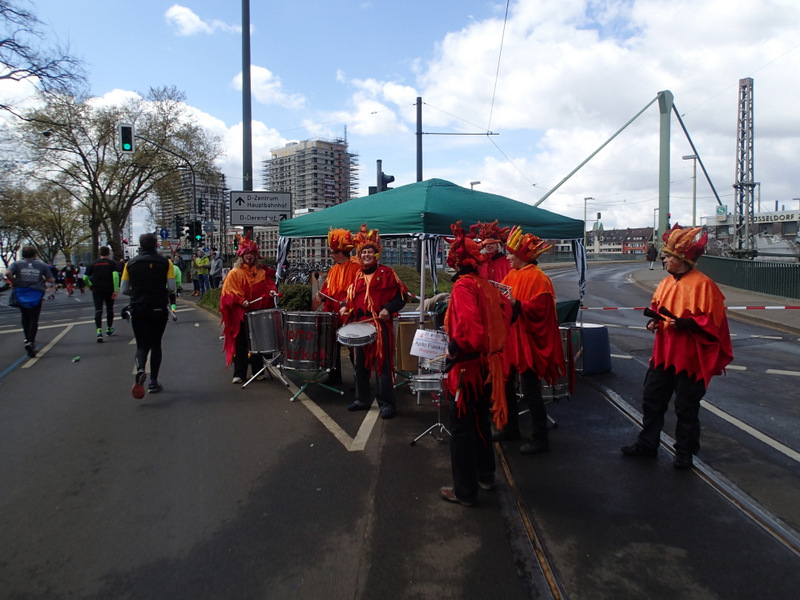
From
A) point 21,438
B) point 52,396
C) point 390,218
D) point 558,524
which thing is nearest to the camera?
point 558,524

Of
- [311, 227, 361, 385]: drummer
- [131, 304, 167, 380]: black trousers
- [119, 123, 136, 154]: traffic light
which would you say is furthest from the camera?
[119, 123, 136, 154]: traffic light

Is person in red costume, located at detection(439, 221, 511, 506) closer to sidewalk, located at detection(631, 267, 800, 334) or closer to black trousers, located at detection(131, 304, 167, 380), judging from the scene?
black trousers, located at detection(131, 304, 167, 380)

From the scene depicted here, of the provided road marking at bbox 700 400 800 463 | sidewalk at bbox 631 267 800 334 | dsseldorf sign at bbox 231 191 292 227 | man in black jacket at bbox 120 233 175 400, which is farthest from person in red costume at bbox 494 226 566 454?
sidewalk at bbox 631 267 800 334

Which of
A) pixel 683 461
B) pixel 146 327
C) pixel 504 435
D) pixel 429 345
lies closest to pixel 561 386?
pixel 504 435

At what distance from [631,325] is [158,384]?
10.3m

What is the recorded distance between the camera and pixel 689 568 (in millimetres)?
3197

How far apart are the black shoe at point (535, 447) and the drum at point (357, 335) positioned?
1.83 m

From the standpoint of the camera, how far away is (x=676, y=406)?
15.2 feet

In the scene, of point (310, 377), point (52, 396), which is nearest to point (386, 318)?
point (310, 377)

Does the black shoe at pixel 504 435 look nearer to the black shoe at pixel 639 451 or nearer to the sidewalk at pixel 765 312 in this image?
the black shoe at pixel 639 451

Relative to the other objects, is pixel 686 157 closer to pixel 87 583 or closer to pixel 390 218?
pixel 390 218

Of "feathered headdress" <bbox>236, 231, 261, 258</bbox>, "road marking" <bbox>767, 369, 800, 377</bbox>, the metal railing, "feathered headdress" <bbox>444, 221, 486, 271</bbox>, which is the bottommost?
"road marking" <bbox>767, 369, 800, 377</bbox>

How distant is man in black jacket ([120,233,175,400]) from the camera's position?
6855mm

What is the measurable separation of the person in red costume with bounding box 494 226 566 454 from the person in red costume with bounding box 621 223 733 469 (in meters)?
0.81
